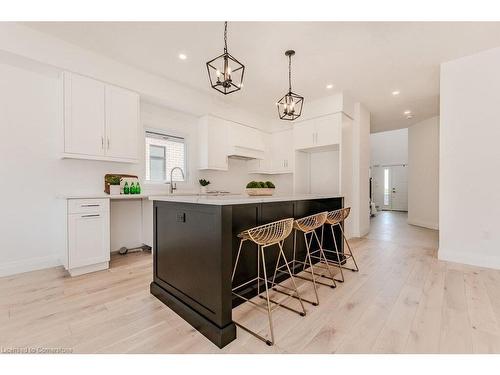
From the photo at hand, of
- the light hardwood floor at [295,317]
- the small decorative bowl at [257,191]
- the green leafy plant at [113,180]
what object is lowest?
the light hardwood floor at [295,317]

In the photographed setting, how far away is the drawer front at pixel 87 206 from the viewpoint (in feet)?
8.68

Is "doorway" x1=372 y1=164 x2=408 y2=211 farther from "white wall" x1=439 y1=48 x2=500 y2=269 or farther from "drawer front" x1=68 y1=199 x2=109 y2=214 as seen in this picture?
"drawer front" x1=68 y1=199 x2=109 y2=214

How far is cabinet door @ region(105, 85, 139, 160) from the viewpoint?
10.3 feet

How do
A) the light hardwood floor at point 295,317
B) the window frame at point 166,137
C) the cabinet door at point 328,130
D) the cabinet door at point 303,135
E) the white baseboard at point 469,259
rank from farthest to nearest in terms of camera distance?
the cabinet door at point 303,135
the cabinet door at point 328,130
the window frame at point 166,137
the white baseboard at point 469,259
the light hardwood floor at point 295,317

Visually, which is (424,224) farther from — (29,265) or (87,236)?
(29,265)

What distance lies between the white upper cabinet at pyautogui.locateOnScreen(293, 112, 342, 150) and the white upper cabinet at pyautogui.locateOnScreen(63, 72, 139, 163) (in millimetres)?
3091

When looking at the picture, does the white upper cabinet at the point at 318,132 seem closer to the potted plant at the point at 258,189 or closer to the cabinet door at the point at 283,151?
the cabinet door at the point at 283,151

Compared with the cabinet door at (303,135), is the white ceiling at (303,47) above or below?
above

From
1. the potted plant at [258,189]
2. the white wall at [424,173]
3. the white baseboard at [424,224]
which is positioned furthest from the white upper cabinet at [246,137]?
the white baseboard at [424,224]

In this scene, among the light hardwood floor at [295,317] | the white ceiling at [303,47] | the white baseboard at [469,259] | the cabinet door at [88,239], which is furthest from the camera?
the white baseboard at [469,259]

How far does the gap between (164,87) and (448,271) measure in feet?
15.5

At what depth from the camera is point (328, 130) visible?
14.5ft

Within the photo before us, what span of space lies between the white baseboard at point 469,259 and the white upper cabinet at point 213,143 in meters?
3.82
